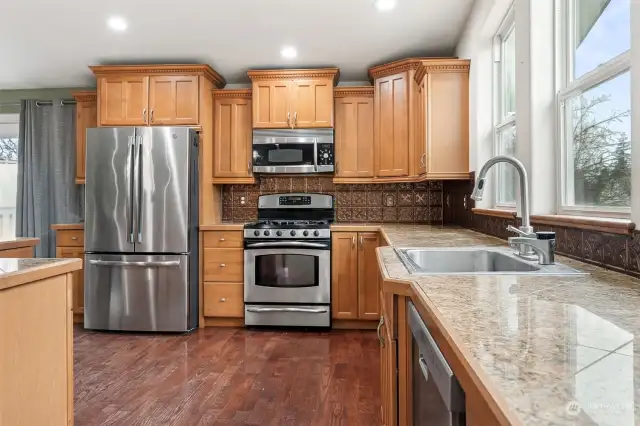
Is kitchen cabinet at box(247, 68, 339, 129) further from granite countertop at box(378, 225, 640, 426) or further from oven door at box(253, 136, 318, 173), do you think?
granite countertop at box(378, 225, 640, 426)

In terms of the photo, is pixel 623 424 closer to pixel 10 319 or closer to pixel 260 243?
pixel 10 319

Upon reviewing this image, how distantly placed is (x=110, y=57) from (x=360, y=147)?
2371mm

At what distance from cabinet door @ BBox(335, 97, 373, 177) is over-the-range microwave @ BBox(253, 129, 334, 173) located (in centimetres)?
15

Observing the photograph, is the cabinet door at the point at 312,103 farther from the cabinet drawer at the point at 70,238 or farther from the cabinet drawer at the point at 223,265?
the cabinet drawer at the point at 70,238

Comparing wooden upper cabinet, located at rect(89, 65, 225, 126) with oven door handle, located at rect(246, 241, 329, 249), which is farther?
wooden upper cabinet, located at rect(89, 65, 225, 126)

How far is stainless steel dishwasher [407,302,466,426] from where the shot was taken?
0.69 m

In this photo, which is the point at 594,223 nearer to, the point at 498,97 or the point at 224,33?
the point at 498,97

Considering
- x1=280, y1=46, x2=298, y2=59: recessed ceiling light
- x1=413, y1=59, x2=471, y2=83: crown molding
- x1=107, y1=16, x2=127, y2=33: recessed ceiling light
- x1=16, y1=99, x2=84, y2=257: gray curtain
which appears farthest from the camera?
x1=16, y1=99, x2=84, y2=257: gray curtain

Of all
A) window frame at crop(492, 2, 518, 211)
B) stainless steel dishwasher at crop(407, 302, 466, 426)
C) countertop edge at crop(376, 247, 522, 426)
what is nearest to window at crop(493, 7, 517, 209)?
window frame at crop(492, 2, 518, 211)

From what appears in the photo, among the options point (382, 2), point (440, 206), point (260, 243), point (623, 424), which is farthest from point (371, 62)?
point (623, 424)

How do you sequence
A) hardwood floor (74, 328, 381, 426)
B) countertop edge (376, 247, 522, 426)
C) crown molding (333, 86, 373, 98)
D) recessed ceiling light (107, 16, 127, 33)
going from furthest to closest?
crown molding (333, 86, 373, 98) → recessed ceiling light (107, 16, 127, 33) → hardwood floor (74, 328, 381, 426) → countertop edge (376, 247, 522, 426)

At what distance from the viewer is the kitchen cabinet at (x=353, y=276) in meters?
3.63

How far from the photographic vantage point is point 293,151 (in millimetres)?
3906

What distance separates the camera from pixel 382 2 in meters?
2.68
